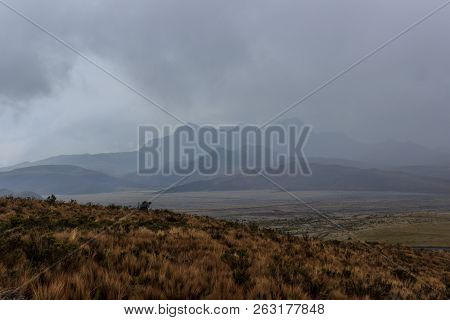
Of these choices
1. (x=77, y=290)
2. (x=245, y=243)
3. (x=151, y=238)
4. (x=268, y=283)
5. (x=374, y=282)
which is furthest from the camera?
(x=245, y=243)

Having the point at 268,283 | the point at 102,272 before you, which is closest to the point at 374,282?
the point at 268,283

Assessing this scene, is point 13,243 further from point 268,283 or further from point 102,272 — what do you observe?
point 268,283

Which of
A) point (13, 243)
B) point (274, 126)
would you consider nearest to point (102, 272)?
point (13, 243)

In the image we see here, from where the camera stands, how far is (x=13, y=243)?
7746 mm

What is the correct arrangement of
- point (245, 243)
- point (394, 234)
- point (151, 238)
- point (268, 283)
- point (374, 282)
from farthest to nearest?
point (394, 234)
point (245, 243)
point (151, 238)
point (374, 282)
point (268, 283)

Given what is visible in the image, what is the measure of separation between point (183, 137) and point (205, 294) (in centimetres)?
1935

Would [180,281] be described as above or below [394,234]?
above

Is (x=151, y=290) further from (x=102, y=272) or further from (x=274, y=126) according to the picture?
(x=274, y=126)

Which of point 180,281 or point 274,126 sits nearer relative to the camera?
point 180,281
